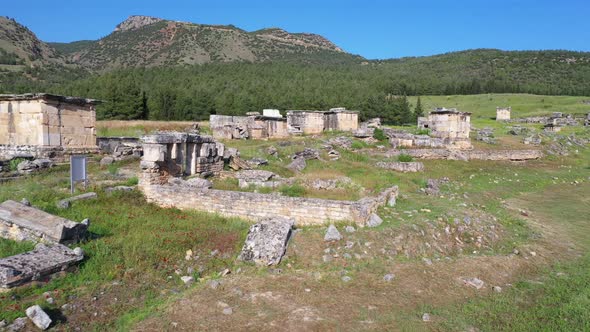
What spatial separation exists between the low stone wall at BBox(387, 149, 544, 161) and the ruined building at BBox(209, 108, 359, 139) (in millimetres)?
11355

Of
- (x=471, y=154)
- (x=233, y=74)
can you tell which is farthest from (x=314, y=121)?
(x=233, y=74)

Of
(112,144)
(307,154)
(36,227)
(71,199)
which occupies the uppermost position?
(112,144)

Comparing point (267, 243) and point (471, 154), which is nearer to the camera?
point (267, 243)

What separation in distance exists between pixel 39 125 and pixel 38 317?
49.8 feet

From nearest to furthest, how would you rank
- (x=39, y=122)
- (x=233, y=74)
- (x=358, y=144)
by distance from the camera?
(x=39, y=122) < (x=358, y=144) < (x=233, y=74)

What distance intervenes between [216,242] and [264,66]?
89483mm

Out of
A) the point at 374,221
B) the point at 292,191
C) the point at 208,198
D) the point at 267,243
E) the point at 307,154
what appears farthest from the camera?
the point at 307,154

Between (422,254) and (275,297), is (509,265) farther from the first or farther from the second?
(275,297)

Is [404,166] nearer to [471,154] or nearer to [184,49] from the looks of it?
[471,154]

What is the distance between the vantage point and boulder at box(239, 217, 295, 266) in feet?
27.4

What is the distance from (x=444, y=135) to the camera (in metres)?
28.4

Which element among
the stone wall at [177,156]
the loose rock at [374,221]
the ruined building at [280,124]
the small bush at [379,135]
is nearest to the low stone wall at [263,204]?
the loose rock at [374,221]

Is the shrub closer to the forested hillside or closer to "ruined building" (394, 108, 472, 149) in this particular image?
"ruined building" (394, 108, 472, 149)

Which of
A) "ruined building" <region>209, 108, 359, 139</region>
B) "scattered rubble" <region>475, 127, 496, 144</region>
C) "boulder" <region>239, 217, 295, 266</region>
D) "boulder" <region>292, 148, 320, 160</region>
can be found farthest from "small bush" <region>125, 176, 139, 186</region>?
"scattered rubble" <region>475, 127, 496, 144</region>
